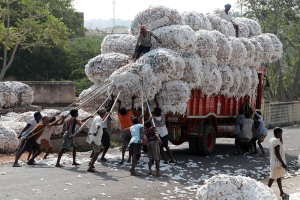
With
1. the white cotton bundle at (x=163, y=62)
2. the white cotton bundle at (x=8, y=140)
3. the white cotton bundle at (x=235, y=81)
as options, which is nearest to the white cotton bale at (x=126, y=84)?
the white cotton bundle at (x=163, y=62)

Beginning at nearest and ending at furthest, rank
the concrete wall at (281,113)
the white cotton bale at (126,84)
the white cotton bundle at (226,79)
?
the white cotton bale at (126,84), the white cotton bundle at (226,79), the concrete wall at (281,113)

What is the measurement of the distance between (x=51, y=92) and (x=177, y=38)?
1079 cm

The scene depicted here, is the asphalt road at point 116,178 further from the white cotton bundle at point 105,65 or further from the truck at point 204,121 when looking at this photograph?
the white cotton bundle at point 105,65

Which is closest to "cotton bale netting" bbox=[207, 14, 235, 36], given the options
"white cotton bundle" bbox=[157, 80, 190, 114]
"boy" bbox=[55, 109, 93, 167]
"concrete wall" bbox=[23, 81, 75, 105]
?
"white cotton bundle" bbox=[157, 80, 190, 114]

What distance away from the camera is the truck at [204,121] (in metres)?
18.0

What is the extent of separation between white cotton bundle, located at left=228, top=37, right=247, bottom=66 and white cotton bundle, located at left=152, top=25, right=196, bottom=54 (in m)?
2.34

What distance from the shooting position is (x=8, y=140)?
18.1 meters

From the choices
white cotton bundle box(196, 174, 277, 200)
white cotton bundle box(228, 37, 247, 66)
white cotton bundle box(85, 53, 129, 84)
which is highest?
white cotton bundle box(228, 37, 247, 66)

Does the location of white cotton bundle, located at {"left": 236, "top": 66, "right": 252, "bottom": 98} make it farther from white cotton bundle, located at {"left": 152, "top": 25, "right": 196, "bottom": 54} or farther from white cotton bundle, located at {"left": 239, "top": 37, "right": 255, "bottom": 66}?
white cotton bundle, located at {"left": 152, "top": 25, "right": 196, "bottom": 54}

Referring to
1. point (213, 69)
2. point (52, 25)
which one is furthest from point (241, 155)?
point (52, 25)

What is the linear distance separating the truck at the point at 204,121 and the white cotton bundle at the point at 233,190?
690 centimetres

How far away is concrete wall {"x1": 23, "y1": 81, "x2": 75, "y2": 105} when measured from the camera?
87.0ft

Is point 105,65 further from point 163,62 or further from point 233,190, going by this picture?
point 233,190

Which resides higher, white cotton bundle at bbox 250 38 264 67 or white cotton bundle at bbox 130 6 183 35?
white cotton bundle at bbox 130 6 183 35
